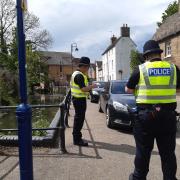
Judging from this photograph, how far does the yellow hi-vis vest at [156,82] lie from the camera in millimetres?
4691

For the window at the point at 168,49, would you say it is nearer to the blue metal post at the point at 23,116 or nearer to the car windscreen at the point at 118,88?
the car windscreen at the point at 118,88

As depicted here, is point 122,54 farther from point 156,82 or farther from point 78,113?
point 156,82

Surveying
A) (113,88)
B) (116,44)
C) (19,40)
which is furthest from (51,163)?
(116,44)

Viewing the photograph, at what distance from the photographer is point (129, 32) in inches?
2544

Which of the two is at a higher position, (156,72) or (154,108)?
(156,72)

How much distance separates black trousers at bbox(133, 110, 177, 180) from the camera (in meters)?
4.64

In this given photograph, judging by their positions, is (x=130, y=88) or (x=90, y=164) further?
(x=90, y=164)

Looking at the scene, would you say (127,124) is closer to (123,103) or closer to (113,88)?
(123,103)

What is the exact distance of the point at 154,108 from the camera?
4.65 m

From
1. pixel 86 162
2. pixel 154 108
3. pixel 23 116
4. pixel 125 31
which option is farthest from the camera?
pixel 125 31

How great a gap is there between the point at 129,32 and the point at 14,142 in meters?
58.7

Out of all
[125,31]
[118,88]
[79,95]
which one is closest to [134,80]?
[79,95]

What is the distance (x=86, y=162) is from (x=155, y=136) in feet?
7.14

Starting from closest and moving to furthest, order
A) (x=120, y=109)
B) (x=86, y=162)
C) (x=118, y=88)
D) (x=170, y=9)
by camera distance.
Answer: (x=86, y=162) → (x=120, y=109) → (x=118, y=88) → (x=170, y=9)
